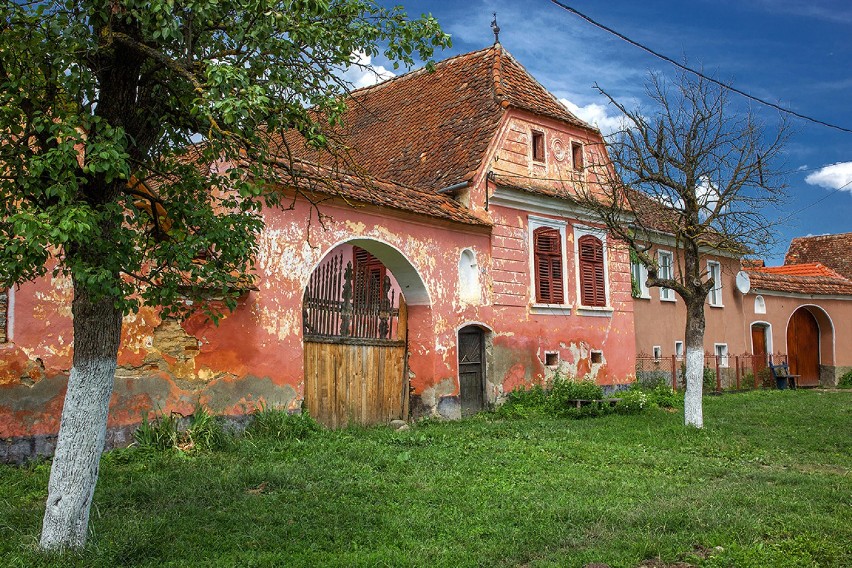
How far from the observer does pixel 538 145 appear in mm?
15891

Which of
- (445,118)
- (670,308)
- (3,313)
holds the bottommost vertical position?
(3,313)

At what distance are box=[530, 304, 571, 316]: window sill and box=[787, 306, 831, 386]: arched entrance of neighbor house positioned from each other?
12978 millimetres

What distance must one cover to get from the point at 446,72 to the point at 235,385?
11449 millimetres

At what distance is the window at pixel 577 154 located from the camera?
1655cm

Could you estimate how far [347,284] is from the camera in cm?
1200

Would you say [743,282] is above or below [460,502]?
above

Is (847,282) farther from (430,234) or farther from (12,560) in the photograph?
(12,560)

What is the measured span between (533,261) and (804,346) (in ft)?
49.0

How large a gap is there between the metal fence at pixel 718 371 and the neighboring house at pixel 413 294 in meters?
2.21

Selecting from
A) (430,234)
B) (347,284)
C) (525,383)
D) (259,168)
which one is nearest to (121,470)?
(259,168)

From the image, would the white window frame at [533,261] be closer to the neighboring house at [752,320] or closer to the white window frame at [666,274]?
the neighboring house at [752,320]

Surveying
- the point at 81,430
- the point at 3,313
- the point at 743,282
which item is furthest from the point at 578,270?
the point at 81,430

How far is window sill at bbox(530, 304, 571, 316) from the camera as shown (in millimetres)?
15102

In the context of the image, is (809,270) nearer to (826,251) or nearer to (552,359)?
(826,251)
